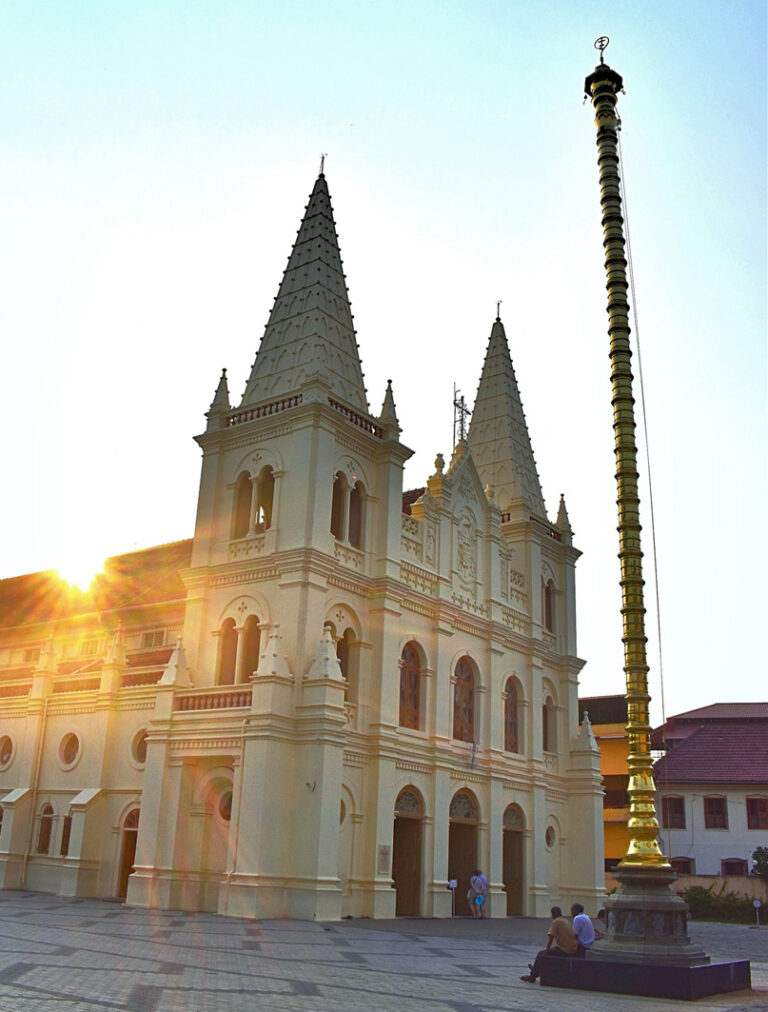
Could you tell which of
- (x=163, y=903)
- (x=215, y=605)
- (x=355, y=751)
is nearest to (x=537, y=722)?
(x=355, y=751)

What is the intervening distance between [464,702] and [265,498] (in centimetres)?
1065

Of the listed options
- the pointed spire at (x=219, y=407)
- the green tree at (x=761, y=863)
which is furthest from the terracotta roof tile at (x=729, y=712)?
the pointed spire at (x=219, y=407)

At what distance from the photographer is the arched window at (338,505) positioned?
31328 mm

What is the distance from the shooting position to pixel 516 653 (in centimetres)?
3922

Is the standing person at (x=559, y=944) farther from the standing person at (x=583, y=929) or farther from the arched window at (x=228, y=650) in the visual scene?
the arched window at (x=228, y=650)

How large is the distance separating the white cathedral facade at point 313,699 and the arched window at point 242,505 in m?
0.07

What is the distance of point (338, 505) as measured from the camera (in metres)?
31.7

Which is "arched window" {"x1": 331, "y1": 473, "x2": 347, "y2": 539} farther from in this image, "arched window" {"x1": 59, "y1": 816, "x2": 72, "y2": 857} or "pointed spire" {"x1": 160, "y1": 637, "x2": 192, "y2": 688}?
"arched window" {"x1": 59, "y1": 816, "x2": 72, "y2": 857}

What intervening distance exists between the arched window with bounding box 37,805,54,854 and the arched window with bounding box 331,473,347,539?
1352 centimetres

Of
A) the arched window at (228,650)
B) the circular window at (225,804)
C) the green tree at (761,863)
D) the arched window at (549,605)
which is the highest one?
the arched window at (549,605)

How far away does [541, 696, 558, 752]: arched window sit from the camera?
1615 inches

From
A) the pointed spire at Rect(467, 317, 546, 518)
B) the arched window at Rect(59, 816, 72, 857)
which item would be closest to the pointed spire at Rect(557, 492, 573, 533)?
the pointed spire at Rect(467, 317, 546, 518)

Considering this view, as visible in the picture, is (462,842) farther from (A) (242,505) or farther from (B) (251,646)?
(A) (242,505)

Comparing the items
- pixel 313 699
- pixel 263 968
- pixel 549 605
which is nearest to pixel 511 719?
pixel 549 605
